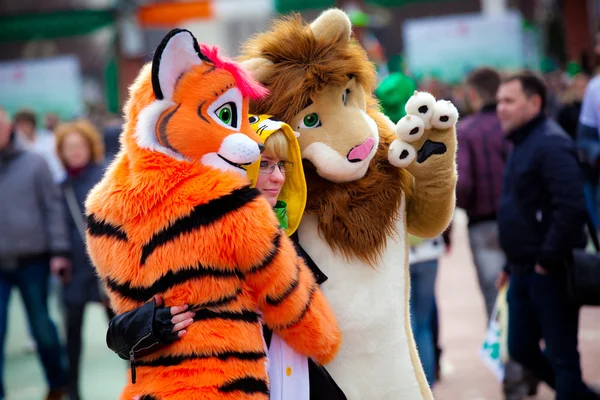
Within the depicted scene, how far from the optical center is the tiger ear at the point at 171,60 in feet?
9.18

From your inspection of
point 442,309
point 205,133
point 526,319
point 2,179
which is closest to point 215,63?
point 205,133

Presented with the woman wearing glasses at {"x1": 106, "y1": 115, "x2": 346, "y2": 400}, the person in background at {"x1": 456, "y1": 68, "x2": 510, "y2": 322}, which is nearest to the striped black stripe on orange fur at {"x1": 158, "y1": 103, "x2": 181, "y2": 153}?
the woman wearing glasses at {"x1": 106, "y1": 115, "x2": 346, "y2": 400}

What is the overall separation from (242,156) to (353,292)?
2.39 ft

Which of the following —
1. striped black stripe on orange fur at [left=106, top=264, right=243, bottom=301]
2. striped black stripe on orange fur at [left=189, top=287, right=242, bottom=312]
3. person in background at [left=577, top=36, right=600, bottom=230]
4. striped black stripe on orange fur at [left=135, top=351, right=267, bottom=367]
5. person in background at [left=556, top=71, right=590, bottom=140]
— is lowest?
person in background at [left=556, top=71, right=590, bottom=140]

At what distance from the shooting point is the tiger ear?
2.80 m

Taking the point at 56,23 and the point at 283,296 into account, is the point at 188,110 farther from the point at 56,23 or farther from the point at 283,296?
the point at 56,23

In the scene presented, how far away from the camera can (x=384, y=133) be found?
3533mm

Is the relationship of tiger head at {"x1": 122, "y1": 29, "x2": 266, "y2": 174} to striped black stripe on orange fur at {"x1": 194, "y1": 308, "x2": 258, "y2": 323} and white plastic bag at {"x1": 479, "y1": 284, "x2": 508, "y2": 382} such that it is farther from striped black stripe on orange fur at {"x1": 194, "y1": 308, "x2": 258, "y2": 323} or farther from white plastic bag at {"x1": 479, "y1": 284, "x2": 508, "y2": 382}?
white plastic bag at {"x1": 479, "y1": 284, "x2": 508, "y2": 382}

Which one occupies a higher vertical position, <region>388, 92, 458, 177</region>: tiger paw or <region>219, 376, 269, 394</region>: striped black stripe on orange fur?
<region>388, 92, 458, 177</region>: tiger paw

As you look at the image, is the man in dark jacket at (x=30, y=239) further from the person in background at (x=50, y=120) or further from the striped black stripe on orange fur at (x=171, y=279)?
the person in background at (x=50, y=120)

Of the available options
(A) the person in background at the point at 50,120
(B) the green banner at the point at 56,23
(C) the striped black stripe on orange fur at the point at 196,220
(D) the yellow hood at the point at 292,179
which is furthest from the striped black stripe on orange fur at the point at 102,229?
(B) the green banner at the point at 56,23

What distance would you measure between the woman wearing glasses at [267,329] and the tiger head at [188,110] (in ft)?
0.78

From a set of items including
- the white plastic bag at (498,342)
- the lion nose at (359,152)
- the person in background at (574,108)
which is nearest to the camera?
the lion nose at (359,152)

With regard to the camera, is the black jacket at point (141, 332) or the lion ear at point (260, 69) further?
the lion ear at point (260, 69)
